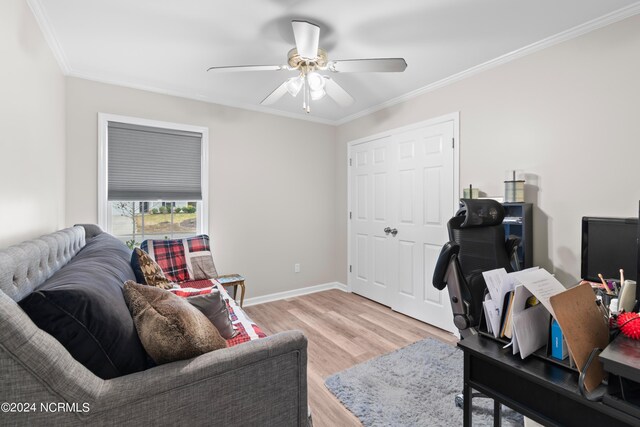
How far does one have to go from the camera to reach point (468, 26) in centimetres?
210

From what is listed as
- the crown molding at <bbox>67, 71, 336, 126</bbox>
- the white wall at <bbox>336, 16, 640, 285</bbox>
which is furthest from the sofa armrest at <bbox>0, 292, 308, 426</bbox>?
the crown molding at <bbox>67, 71, 336, 126</bbox>

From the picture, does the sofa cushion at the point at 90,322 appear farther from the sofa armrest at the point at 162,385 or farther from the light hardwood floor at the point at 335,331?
the light hardwood floor at the point at 335,331

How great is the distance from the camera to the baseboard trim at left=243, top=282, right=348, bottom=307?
3.81 metres

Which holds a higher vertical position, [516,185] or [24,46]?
[24,46]

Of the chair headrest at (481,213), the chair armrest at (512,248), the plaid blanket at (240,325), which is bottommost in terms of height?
the plaid blanket at (240,325)

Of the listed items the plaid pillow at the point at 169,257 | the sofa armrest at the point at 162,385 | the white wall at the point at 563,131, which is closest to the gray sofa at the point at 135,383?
the sofa armrest at the point at 162,385

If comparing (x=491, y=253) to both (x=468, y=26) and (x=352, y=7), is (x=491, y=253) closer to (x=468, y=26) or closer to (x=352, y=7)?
(x=468, y=26)

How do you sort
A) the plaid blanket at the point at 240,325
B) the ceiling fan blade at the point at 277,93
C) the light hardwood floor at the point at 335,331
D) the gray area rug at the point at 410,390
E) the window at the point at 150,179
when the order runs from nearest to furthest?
the plaid blanket at the point at 240,325, the gray area rug at the point at 410,390, the light hardwood floor at the point at 335,331, the ceiling fan blade at the point at 277,93, the window at the point at 150,179

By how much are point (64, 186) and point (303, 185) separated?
8.64ft

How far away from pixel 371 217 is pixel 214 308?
2807mm

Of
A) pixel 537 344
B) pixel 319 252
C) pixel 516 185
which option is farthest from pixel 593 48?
pixel 319 252

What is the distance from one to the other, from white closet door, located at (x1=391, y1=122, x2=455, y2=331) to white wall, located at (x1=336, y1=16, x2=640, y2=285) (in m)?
0.24

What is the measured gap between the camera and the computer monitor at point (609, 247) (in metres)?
1.79

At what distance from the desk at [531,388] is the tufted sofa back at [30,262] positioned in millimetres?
1590
